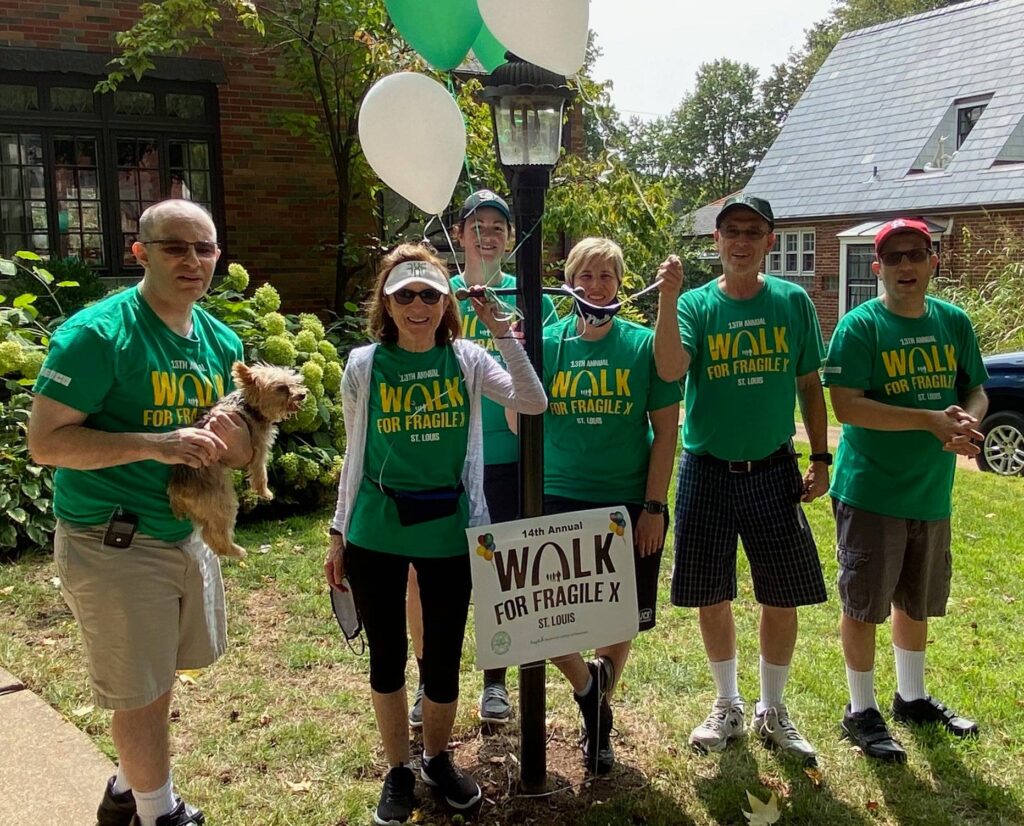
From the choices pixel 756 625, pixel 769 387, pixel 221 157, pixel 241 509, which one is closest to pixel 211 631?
pixel 769 387

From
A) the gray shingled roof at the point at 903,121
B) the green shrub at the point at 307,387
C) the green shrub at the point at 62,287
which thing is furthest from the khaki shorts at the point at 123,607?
the gray shingled roof at the point at 903,121

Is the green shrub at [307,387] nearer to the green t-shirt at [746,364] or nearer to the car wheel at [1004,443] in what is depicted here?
the green t-shirt at [746,364]

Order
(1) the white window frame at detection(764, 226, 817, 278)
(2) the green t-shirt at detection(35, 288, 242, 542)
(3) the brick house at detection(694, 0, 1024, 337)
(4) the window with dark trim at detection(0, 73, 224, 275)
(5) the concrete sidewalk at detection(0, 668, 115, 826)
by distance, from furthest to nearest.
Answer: (1) the white window frame at detection(764, 226, 817, 278), (3) the brick house at detection(694, 0, 1024, 337), (4) the window with dark trim at detection(0, 73, 224, 275), (5) the concrete sidewalk at detection(0, 668, 115, 826), (2) the green t-shirt at detection(35, 288, 242, 542)

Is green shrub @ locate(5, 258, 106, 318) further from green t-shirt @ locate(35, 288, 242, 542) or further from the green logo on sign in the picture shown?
the green logo on sign

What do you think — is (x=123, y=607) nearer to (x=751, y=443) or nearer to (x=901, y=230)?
(x=751, y=443)

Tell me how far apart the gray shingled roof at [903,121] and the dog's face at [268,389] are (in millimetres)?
18444

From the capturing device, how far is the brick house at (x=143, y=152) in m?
8.98

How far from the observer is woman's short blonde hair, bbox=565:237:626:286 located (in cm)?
309

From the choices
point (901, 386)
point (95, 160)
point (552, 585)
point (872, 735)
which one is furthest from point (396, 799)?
point (95, 160)

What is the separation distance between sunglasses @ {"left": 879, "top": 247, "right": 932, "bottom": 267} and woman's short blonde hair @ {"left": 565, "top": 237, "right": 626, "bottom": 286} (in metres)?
1.00

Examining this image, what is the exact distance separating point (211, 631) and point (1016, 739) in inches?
117

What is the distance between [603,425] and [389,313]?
830 millimetres

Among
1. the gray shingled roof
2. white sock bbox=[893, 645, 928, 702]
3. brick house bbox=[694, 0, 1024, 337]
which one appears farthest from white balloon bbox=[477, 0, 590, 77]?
the gray shingled roof

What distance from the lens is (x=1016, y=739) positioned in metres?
3.43
